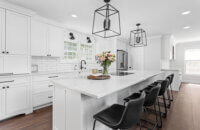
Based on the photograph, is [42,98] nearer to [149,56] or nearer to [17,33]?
[17,33]

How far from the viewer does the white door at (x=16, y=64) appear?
7.31 feet

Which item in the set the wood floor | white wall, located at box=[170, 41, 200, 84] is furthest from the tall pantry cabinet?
white wall, located at box=[170, 41, 200, 84]

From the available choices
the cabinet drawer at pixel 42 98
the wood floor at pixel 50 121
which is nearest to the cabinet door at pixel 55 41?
the cabinet drawer at pixel 42 98

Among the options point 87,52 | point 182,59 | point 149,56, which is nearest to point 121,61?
point 149,56

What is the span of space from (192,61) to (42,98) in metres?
8.49

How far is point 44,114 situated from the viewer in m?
2.43

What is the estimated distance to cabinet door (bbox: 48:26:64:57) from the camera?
323 cm

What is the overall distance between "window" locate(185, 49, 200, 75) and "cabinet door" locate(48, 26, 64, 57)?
778 cm

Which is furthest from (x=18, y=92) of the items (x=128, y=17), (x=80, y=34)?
(x=128, y=17)

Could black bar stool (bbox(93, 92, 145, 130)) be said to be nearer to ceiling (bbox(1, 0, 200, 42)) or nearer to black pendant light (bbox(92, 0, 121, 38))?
black pendant light (bbox(92, 0, 121, 38))

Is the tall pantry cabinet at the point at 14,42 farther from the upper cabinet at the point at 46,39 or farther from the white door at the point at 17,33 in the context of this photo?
the upper cabinet at the point at 46,39

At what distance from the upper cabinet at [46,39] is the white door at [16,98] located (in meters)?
1.00

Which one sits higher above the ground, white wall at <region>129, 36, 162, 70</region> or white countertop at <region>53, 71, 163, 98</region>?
white wall at <region>129, 36, 162, 70</region>

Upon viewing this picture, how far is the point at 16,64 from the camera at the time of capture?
7.70ft
